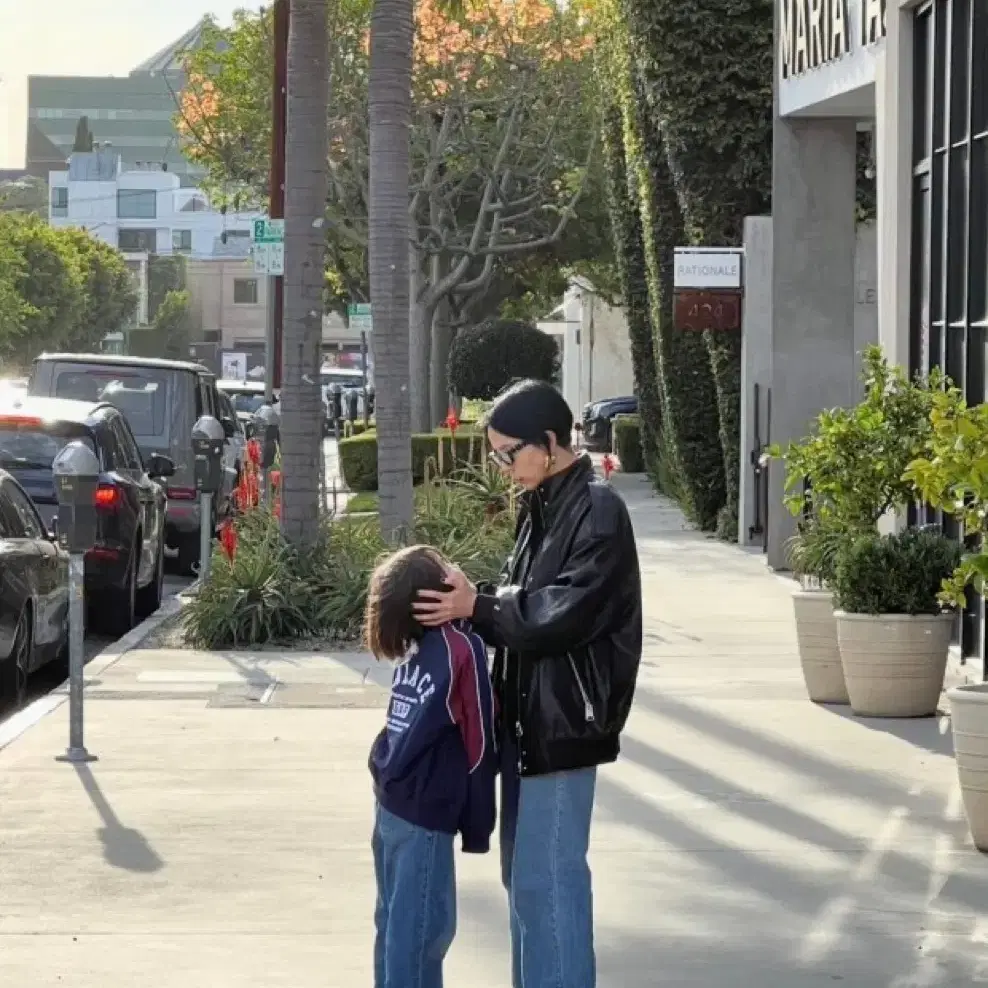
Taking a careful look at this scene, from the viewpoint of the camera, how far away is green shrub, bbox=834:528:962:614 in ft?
35.6

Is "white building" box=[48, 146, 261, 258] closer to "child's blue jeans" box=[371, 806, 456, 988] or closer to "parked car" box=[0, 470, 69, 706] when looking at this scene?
"parked car" box=[0, 470, 69, 706]

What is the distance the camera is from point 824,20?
57.8 feet

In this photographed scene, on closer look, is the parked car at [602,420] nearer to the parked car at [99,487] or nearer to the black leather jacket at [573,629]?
the parked car at [99,487]

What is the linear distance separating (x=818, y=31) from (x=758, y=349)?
13.4 ft

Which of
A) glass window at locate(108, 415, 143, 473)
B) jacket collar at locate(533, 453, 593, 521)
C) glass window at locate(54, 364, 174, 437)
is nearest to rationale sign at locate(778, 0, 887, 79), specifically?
glass window at locate(108, 415, 143, 473)

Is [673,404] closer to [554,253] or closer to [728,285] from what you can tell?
[728,285]

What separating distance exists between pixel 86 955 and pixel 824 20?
1255 centimetres

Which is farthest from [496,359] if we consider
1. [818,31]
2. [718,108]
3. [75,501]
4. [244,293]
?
[244,293]

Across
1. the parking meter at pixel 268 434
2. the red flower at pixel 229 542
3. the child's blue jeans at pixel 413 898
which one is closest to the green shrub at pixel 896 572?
the red flower at pixel 229 542

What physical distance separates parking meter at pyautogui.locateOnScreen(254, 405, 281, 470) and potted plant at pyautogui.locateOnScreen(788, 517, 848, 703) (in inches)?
307

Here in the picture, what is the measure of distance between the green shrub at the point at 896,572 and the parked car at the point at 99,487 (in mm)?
6455

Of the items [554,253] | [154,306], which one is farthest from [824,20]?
[154,306]

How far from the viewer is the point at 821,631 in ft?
38.9

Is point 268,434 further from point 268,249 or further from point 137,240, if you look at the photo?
point 137,240
